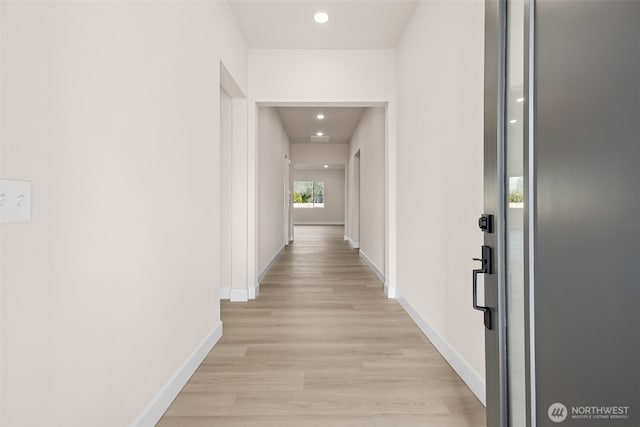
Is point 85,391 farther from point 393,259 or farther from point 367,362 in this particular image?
point 393,259

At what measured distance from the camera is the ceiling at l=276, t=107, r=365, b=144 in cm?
638

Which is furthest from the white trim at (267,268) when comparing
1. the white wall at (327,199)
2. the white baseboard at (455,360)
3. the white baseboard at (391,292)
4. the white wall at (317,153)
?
the white wall at (327,199)

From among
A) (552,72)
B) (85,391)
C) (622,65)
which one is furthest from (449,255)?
(85,391)

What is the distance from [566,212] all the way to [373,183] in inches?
189

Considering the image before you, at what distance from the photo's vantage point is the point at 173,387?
1939 millimetres

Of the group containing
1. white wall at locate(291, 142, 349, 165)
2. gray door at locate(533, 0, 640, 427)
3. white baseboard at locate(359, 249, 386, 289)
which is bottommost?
white baseboard at locate(359, 249, 386, 289)

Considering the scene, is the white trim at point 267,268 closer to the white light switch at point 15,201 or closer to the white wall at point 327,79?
the white wall at point 327,79

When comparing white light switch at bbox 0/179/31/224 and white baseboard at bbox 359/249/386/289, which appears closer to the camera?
white light switch at bbox 0/179/31/224

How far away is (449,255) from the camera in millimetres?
2385

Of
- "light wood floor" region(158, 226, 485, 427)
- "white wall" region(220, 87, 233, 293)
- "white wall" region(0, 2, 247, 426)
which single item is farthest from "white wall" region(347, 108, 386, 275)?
"white wall" region(0, 2, 247, 426)

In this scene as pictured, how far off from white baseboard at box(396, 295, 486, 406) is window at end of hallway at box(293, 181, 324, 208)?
13889mm

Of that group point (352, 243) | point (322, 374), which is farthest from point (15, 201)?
point (352, 243)

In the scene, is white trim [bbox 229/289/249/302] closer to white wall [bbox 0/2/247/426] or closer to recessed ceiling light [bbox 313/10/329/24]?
white wall [bbox 0/2/247/426]

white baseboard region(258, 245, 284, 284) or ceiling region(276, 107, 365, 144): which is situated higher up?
ceiling region(276, 107, 365, 144)
